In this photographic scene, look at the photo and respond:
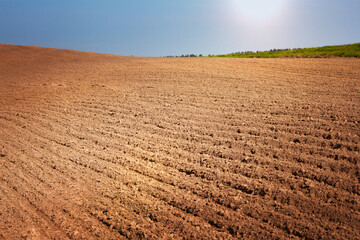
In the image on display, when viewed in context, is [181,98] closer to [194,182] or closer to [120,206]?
[194,182]

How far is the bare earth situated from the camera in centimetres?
290

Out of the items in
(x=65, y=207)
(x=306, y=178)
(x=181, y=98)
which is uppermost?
(x=181, y=98)

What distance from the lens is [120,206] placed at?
3.29m

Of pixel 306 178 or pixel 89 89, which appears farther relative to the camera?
pixel 89 89

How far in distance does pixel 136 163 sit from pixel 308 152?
323 centimetres

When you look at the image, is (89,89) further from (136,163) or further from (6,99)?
(136,163)

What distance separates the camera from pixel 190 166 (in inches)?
157

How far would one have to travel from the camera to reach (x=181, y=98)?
7633 millimetres

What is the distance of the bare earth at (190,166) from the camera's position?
290cm

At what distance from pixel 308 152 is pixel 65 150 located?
5.13 metres

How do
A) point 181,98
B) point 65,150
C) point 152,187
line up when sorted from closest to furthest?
1. point 152,187
2. point 65,150
3. point 181,98

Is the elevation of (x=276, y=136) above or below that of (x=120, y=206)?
above

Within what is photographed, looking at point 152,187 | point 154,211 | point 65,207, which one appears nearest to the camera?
point 154,211

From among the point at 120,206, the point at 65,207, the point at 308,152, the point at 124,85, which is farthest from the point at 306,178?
the point at 124,85
